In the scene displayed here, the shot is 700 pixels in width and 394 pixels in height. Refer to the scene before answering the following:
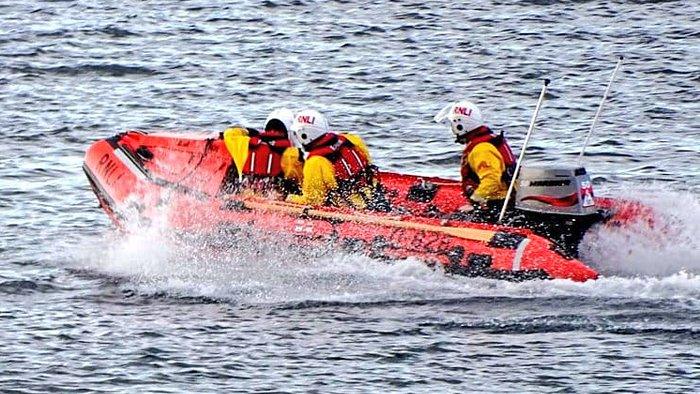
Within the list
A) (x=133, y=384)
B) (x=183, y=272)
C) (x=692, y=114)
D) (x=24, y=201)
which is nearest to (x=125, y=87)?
(x=24, y=201)

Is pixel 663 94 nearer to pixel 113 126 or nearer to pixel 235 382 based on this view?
pixel 113 126

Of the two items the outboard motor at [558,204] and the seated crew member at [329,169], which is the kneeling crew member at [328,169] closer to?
the seated crew member at [329,169]

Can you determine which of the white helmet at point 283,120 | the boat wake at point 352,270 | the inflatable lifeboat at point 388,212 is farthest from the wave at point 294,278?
the white helmet at point 283,120

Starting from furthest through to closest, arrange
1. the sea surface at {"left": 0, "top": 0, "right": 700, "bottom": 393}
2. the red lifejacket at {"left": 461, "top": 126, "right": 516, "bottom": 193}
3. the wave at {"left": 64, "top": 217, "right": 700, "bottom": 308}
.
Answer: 1. the red lifejacket at {"left": 461, "top": 126, "right": 516, "bottom": 193}
2. the wave at {"left": 64, "top": 217, "right": 700, "bottom": 308}
3. the sea surface at {"left": 0, "top": 0, "right": 700, "bottom": 393}

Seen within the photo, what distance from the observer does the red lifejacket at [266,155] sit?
16609mm

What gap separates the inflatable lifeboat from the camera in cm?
1505

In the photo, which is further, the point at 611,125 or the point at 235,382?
the point at 611,125

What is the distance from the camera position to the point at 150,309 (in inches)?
586

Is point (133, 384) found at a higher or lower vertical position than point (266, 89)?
lower

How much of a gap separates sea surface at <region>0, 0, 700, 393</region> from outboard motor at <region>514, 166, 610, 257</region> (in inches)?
12.5

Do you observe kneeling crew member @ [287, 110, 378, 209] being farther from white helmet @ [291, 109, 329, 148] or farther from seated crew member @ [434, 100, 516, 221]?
seated crew member @ [434, 100, 516, 221]

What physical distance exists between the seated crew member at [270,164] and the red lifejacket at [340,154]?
509mm

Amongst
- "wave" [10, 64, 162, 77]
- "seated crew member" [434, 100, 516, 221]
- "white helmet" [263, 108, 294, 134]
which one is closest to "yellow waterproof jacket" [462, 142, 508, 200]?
"seated crew member" [434, 100, 516, 221]

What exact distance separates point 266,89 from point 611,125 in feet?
17.3
